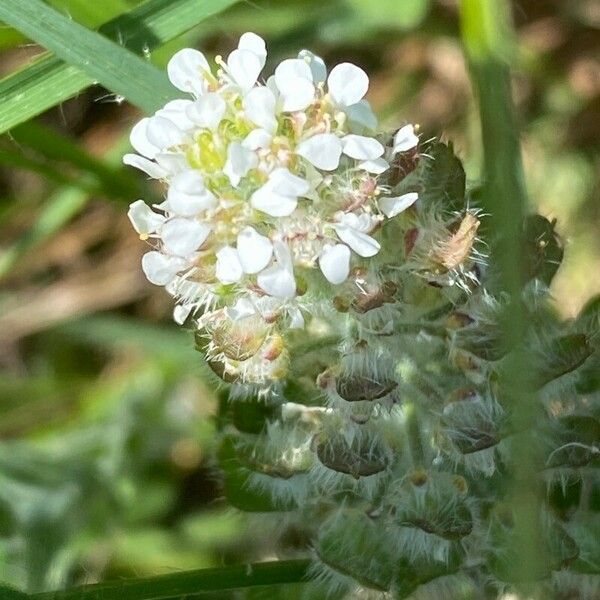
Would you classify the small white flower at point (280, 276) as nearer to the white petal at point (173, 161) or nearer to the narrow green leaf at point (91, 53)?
the white petal at point (173, 161)

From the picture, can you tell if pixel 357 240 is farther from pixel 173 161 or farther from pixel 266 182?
pixel 173 161

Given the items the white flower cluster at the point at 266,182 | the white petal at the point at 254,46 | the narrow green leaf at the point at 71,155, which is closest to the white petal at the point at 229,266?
the white flower cluster at the point at 266,182

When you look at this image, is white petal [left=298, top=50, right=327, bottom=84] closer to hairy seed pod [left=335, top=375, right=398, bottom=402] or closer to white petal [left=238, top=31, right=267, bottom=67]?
white petal [left=238, top=31, right=267, bottom=67]

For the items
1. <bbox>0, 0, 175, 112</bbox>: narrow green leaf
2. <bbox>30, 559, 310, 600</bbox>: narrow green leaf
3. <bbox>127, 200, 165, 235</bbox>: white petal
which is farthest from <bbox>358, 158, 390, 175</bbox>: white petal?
<bbox>30, 559, 310, 600</bbox>: narrow green leaf

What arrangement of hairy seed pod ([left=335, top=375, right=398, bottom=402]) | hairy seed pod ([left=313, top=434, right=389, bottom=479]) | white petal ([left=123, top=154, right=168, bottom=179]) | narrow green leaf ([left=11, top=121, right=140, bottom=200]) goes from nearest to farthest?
1. white petal ([left=123, top=154, right=168, bottom=179])
2. hairy seed pod ([left=335, top=375, right=398, bottom=402])
3. hairy seed pod ([left=313, top=434, right=389, bottom=479])
4. narrow green leaf ([left=11, top=121, right=140, bottom=200])

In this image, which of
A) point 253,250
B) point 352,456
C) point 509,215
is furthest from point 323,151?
point 352,456

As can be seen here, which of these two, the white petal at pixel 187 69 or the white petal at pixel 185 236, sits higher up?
the white petal at pixel 187 69
